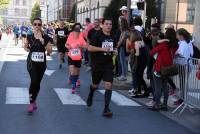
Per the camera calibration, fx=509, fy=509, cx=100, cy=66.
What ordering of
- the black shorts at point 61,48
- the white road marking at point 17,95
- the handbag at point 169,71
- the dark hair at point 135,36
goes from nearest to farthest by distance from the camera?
1. the handbag at point 169,71
2. the white road marking at point 17,95
3. the dark hair at point 135,36
4. the black shorts at point 61,48

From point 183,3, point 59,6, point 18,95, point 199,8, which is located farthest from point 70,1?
point 18,95

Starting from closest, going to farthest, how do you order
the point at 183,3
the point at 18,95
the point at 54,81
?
the point at 18,95 → the point at 54,81 → the point at 183,3

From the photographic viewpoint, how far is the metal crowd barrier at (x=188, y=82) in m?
9.62

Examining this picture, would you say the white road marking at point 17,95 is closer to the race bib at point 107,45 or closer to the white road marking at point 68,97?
the white road marking at point 68,97

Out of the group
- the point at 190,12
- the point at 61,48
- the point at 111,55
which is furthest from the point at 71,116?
the point at 190,12

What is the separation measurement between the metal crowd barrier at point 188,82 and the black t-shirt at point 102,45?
1.50 m

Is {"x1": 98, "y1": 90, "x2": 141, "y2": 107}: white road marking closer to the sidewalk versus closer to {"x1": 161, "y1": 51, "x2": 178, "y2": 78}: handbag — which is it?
the sidewalk

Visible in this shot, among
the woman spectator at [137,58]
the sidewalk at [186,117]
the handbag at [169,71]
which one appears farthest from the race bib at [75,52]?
the handbag at [169,71]

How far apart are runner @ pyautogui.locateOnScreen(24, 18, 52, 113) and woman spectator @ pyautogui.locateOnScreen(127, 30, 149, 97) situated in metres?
2.91

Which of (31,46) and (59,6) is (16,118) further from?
(59,6)

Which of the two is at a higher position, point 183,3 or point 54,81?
point 183,3

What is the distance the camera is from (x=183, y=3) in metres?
24.4

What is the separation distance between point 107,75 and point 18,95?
9.92 ft

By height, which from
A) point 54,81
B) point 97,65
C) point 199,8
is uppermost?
point 199,8
